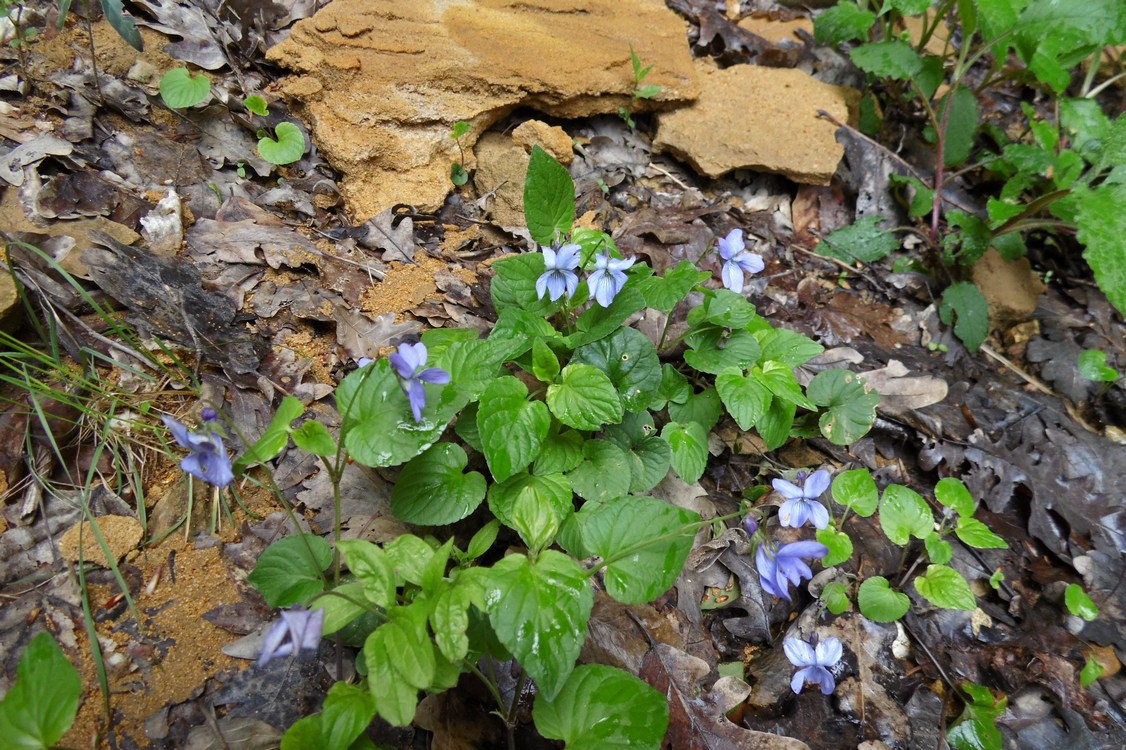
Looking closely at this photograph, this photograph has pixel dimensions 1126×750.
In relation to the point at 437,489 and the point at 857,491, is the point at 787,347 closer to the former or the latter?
the point at 857,491

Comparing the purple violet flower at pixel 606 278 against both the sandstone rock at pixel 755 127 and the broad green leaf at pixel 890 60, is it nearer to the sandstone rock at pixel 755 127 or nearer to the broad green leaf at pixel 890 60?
the sandstone rock at pixel 755 127

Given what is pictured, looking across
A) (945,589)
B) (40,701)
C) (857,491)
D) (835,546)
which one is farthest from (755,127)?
(40,701)

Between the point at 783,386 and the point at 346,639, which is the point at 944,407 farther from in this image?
the point at 346,639

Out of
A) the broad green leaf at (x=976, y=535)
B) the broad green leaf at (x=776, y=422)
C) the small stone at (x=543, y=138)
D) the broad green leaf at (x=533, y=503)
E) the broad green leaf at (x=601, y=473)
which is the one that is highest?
the small stone at (x=543, y=138)

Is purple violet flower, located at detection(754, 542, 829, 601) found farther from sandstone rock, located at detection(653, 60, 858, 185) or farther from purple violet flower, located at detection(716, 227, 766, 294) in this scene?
sandstone rock, located at detection(653, 60, 858, 185)

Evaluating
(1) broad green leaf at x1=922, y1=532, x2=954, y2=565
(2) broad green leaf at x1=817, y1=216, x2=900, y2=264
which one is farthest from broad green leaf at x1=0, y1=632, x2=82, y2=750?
(2) broad green leaf at x1=817, y1=216, x2=900, y2=264

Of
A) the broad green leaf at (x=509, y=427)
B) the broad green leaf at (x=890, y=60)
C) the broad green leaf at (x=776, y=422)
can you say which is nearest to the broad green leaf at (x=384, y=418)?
the broad green leaf at (x=509, y=427)
